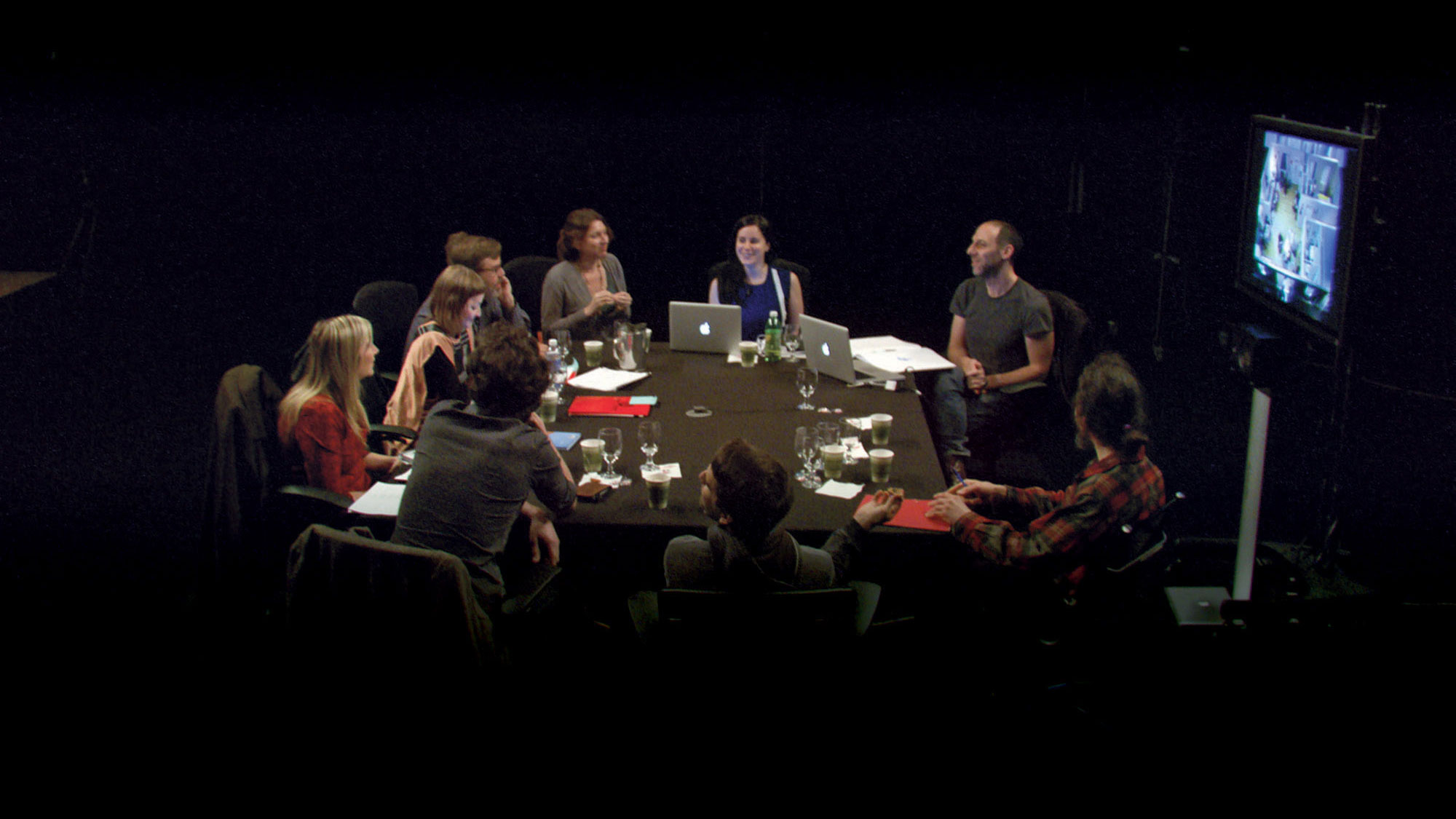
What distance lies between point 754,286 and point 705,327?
19.8 inches

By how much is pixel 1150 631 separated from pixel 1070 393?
1.74 metres

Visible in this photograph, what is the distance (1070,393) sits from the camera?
4598mm

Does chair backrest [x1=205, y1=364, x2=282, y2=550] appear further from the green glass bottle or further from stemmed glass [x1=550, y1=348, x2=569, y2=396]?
the green glass bottle

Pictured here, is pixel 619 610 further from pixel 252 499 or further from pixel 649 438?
pixel 252 499

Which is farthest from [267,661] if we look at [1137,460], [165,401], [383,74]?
[383,74]

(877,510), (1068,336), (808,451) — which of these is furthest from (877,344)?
(877,510)

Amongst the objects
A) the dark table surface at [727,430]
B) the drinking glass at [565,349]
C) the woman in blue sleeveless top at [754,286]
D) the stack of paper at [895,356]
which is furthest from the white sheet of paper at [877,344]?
the drinking glass at [565,349]

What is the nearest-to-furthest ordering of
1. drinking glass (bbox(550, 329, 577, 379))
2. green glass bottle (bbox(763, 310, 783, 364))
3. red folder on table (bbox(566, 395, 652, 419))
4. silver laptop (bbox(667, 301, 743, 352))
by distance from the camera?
red folder on table (bbox(566, 395, 652, 419)), drinking glass (bbox(550, 329, 577, 379)), green glass bottle (bbox(763, 310, 783, 364)), silver laptop (bbox(667, 301, 743, 352))

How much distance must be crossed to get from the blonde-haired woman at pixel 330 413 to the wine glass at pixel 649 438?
79cm

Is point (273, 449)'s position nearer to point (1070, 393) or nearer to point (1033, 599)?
point (1033, 599)

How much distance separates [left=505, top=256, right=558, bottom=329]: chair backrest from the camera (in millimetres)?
5277

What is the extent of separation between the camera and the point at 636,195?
605cm

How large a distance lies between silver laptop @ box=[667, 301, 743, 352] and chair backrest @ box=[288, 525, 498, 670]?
91.8 inches

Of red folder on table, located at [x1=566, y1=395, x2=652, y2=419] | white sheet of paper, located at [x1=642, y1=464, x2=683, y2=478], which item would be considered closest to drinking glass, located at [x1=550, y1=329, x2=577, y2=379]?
red folder on table, located at [x1=566, y1=395, x2=652, y2=419]
